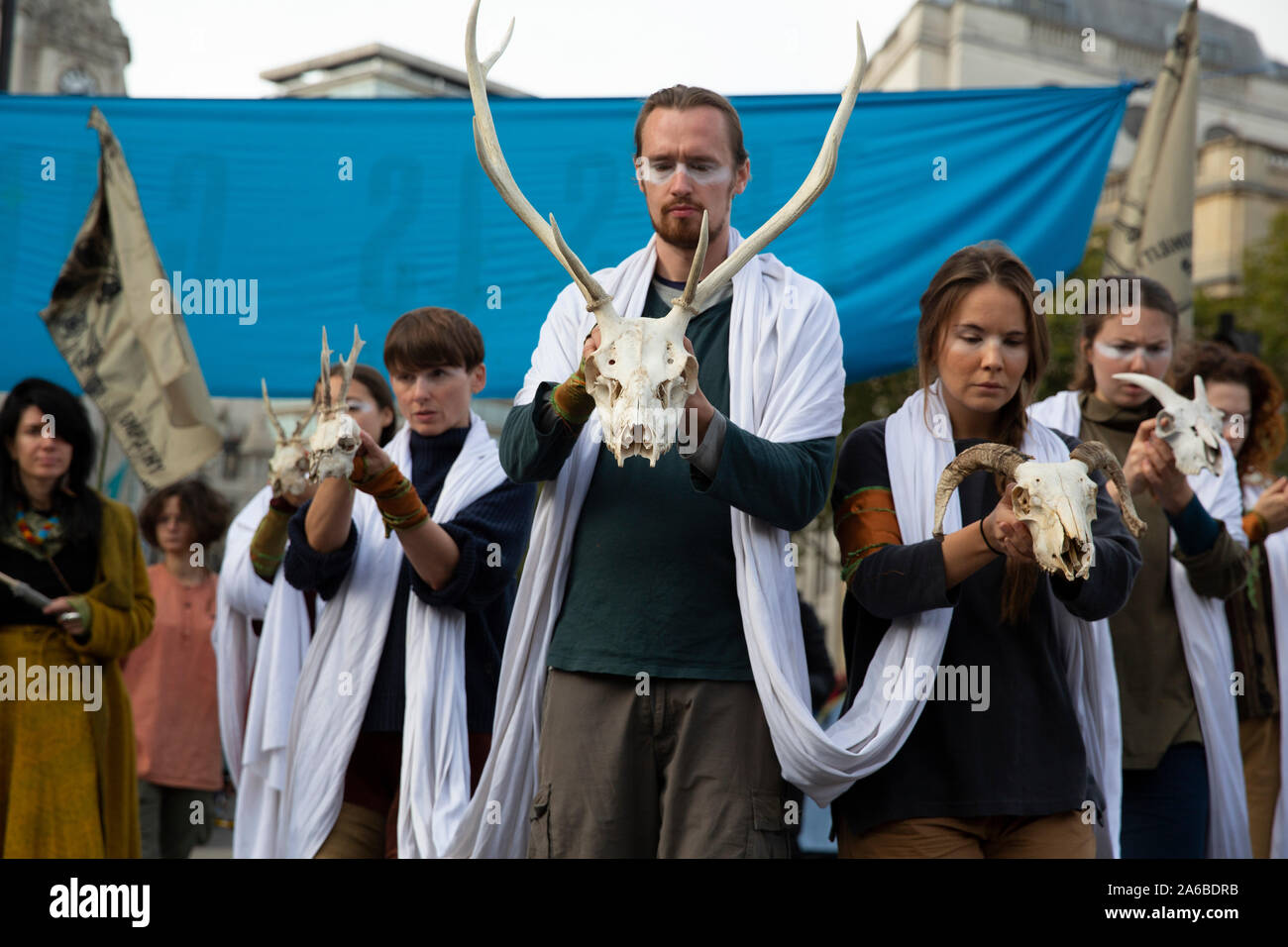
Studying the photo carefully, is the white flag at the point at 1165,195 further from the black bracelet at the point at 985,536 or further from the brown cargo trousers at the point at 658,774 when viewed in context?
the brown cargo trousers at the point at 658,774

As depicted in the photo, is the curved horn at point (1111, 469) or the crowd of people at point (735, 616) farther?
the curved horn at point (1111, 469)

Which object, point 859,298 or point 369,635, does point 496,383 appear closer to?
point 859,298

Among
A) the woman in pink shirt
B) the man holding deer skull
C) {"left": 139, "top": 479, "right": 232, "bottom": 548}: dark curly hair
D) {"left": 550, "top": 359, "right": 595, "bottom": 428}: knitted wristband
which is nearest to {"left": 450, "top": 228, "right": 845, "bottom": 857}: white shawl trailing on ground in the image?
the man holding deer skull

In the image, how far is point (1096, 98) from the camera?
21.0 ft

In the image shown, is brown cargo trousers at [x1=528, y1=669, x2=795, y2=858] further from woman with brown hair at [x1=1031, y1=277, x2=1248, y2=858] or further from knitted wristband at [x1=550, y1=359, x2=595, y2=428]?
woman with brown hair at [x1=1031, y1=277, x2=1248, y2=858]

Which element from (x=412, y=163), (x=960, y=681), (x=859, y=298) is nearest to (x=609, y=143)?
(x=412, y=163)

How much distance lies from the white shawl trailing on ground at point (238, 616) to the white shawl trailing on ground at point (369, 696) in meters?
1.21

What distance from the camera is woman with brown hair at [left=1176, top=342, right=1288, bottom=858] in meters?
4.77

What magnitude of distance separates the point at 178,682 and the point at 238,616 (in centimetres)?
117

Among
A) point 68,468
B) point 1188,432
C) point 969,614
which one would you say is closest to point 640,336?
point 969,614

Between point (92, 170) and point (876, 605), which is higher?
point (92, 170)

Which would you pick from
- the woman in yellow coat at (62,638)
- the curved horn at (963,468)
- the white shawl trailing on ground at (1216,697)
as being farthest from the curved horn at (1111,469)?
the woman in yellow coat at (62,638)

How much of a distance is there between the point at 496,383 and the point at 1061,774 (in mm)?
3469

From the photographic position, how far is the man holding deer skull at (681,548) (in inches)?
125
